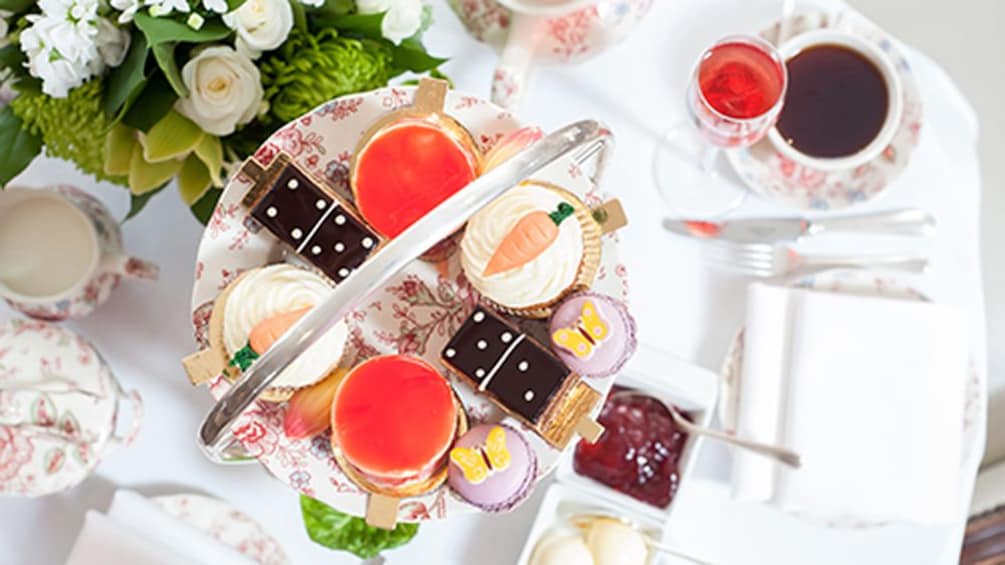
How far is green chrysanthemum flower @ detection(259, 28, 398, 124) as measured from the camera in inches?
26.8

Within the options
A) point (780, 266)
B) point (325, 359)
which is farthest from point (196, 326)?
point (780, 266)

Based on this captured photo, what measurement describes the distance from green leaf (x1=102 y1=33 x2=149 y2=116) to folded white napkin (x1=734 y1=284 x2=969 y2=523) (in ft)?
1.87

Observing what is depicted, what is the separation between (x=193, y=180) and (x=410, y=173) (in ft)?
0.74

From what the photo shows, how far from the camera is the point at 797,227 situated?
2.95ft

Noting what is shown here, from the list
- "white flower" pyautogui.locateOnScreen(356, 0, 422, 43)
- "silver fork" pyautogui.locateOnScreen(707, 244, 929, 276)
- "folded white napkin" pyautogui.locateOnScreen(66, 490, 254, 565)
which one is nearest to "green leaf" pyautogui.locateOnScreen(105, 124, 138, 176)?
"white flower" pyautogui.locateOnScreen(356, 0, 422, 43)

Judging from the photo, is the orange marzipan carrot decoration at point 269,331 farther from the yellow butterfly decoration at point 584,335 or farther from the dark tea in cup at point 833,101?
the dark tea in cup at point 833,101

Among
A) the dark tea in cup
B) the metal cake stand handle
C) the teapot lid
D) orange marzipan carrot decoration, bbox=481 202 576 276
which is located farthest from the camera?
the dark tea in cup

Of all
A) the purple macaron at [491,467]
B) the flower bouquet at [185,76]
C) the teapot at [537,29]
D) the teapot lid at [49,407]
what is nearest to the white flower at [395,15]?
the flower bouquet at [185,76]

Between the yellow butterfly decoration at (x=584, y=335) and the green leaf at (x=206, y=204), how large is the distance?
1.08 feet

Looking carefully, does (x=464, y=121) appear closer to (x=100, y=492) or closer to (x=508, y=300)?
(x=508, y=300)

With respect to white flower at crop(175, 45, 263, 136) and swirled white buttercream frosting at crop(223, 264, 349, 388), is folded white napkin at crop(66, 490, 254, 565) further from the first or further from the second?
white flower at crop(175, 45, 263, 136)

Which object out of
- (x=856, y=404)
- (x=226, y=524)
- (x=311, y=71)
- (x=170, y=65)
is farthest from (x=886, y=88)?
(x=226, y=524)

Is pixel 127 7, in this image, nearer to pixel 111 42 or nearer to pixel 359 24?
pixel 111 42

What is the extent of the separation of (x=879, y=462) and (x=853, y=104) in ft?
1.16
